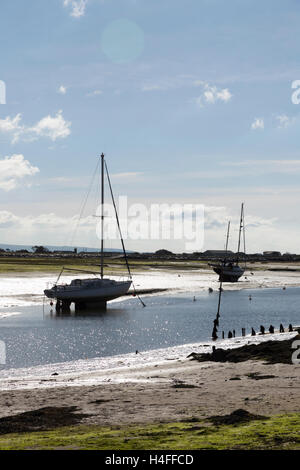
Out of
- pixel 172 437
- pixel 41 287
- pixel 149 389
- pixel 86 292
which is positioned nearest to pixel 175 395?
pixel 149 389

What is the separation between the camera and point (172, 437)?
14.8 metres

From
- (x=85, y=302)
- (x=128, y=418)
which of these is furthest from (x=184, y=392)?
(x=85, y=302)

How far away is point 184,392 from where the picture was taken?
22.8 m

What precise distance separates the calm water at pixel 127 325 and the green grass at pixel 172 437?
19202mm

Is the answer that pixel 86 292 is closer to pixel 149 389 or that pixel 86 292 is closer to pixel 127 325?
pixel 127 325

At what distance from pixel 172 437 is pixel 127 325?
39796mm

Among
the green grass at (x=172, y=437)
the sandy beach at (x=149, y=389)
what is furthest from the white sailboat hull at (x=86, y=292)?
the green grass at (x=172, y=437)

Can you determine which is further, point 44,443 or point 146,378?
point 146,378

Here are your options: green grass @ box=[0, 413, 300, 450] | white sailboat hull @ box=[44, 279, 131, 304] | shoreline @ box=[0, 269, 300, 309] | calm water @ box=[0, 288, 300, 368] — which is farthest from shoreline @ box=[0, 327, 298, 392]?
shoreline @ box=[0, 269, 300, 309]

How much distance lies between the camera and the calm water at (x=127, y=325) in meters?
40.2
